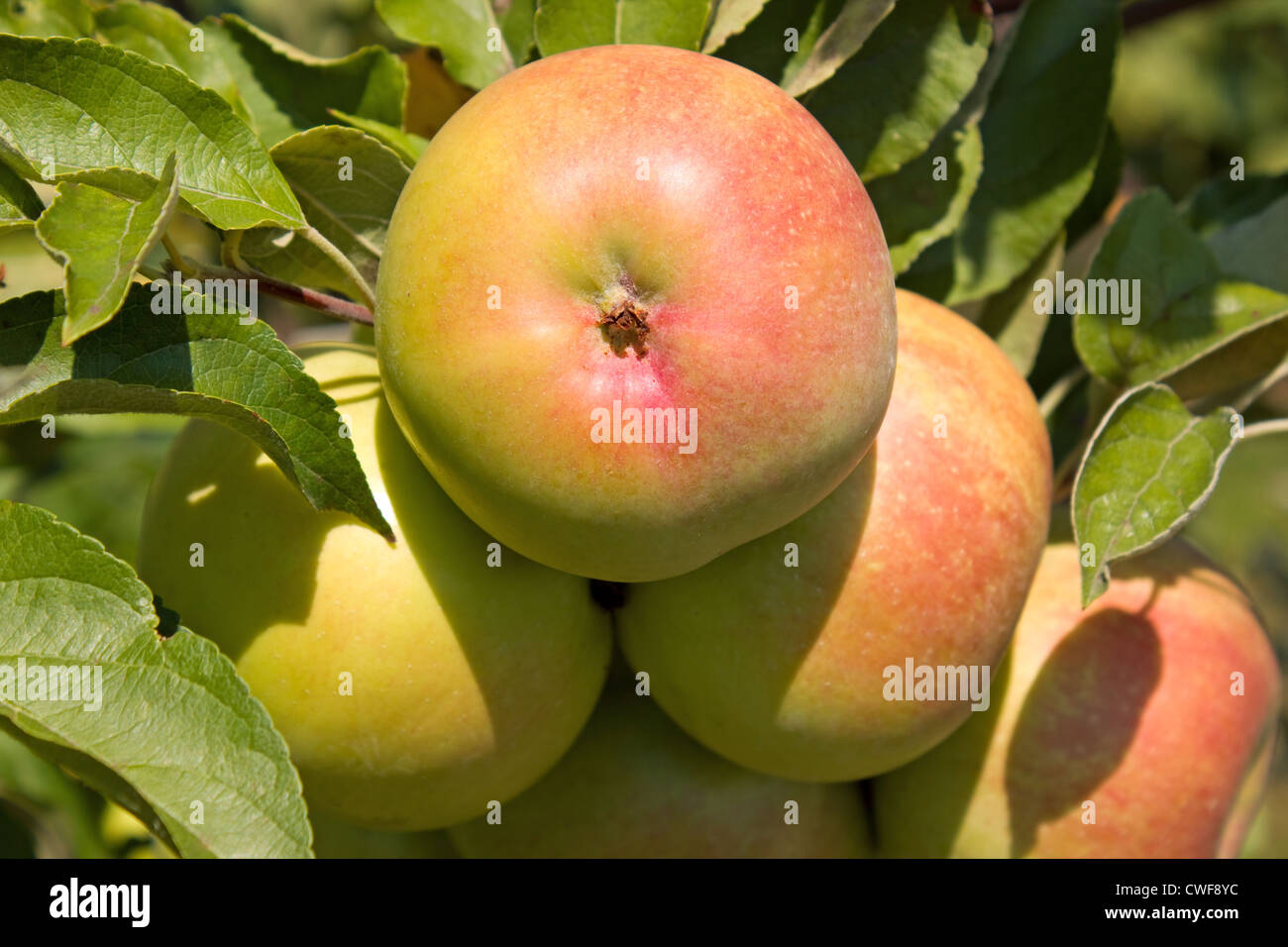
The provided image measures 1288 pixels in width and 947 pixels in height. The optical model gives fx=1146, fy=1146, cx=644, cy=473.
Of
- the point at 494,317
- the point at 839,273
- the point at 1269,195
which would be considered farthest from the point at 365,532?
the point at 1269,195

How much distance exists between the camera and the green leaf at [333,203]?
1013 mm

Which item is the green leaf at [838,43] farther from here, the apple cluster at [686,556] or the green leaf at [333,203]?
the green leaf at [333,203]

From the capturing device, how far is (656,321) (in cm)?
82

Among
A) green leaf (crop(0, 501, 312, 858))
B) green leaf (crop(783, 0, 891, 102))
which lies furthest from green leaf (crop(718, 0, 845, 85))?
green leaf (crop(0, 501, 312, 858))

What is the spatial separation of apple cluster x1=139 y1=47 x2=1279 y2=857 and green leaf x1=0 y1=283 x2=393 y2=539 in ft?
0.23

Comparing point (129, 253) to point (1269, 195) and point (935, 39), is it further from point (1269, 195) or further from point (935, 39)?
point (1269, 195)

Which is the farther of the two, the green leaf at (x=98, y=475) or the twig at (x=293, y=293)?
the green leaf at (x=98, y=475)

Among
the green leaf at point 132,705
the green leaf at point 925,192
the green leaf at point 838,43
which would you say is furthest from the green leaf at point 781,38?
the green leaf at point 132,705

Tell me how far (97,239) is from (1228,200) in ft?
4.33

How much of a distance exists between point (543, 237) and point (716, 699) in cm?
48

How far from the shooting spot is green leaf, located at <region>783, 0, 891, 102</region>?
106 centimetres

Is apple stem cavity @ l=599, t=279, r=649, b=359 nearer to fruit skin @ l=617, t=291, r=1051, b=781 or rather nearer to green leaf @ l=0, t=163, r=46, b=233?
fruit skin @ l=617, t=291, r=1051, b=781

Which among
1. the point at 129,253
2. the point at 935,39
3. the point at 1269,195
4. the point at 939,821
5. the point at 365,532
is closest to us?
the point at 129,253

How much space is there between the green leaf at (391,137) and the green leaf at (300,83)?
0.05 m
